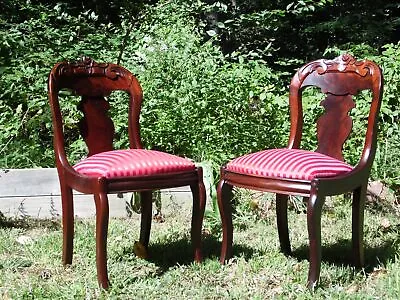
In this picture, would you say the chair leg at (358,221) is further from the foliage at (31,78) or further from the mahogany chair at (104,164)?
the foliage at (31,78)

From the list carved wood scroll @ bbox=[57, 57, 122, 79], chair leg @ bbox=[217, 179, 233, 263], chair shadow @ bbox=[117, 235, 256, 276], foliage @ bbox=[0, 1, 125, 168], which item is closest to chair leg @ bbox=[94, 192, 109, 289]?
A: chair shadow @ bbox=[117, 235, 256, 276]

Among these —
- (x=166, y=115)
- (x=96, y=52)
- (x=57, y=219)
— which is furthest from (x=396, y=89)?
(x=57, y=219)

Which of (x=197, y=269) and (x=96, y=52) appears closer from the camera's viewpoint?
(x=197, y=269)

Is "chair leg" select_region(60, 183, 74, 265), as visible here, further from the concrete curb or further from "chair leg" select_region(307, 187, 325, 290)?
"chair leg" select_region(307, 187, 325, 290)

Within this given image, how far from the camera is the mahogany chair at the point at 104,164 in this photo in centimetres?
296

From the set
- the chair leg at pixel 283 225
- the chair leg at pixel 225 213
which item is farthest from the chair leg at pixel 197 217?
the chair leg at pixel 283 225

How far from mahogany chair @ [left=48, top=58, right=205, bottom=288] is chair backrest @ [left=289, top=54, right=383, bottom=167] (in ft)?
2.29

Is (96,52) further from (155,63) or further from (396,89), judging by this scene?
(396,89)

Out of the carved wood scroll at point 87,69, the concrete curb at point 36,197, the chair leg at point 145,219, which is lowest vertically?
the concrete curb at point 36,197

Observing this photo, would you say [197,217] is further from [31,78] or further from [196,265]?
[31,78]

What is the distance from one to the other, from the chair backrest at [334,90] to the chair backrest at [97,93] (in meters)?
0.84

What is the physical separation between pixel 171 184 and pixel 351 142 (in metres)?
1.96

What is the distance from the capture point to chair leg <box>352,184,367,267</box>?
10.5 feet

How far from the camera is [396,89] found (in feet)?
15.8
